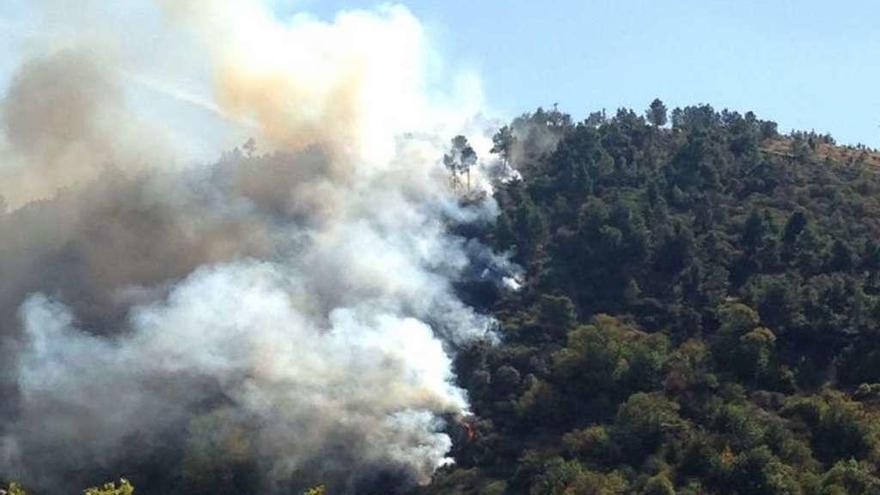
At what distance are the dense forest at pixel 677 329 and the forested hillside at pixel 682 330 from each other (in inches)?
7.4

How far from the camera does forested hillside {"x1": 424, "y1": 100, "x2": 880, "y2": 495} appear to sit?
7825 centimetres

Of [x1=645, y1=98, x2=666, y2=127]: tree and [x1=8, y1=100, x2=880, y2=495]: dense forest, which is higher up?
[x1=645, y1=98, x2=666, y2=127]: tree

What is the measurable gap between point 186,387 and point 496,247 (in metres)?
44.0

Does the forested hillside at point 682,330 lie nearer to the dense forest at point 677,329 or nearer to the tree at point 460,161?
the dense forest at point 677,329

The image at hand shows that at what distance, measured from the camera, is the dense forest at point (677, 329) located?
7831 centimetres

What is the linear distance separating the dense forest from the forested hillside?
7.4 inches

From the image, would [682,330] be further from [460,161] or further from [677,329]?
[460,161]

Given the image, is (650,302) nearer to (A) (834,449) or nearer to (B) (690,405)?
(B) (690,405)

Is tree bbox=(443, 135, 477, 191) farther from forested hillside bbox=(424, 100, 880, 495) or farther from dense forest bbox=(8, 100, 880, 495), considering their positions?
forested hillside bbox=(424, 100, 880, 495)

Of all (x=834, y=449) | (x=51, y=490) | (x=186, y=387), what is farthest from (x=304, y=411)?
(x=834, y=449)

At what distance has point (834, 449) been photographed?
3105 inches

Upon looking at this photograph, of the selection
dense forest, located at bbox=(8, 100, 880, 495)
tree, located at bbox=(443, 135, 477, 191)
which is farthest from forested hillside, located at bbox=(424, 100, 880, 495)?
tree, located at bbox=(443, 135, 477, 191)

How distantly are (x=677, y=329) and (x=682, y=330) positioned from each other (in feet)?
1.98

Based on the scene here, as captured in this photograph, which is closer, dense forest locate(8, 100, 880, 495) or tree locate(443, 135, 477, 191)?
dense forest locate(8, 100, 880, 495)
